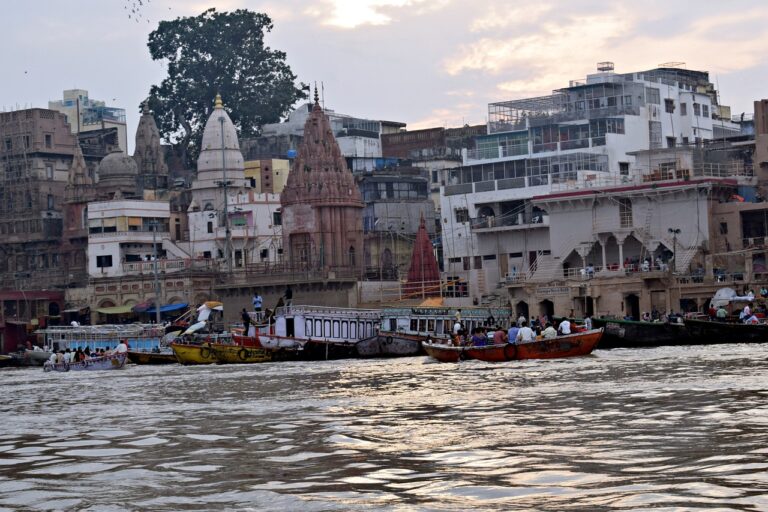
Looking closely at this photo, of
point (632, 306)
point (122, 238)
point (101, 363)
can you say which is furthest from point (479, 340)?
point (122, 238)

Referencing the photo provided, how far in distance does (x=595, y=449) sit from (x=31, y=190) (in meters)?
75.1

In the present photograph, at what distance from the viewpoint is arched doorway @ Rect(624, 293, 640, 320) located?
61062mm

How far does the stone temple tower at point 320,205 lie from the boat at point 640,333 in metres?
25.1

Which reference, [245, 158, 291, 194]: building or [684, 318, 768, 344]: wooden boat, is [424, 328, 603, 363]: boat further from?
[245, 158, 291, 194]: building

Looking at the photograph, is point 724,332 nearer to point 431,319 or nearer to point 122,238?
point 431,319

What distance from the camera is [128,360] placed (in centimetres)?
5919

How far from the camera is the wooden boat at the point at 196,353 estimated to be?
55.1 meters

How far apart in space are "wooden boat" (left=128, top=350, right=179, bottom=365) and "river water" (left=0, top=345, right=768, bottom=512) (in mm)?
22235

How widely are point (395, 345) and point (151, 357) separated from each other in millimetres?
11419

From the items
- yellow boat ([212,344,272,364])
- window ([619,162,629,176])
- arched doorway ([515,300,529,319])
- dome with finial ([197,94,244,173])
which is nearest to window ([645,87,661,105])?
window ([619,162,629,176])

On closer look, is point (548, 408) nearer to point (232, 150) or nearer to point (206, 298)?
point (206, 298)

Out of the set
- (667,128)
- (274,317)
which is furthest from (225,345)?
(667,128)

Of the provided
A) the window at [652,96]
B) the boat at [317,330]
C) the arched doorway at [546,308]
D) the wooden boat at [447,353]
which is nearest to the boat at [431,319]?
the boat at [317,330]

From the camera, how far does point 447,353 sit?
44.7 m
